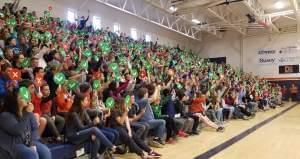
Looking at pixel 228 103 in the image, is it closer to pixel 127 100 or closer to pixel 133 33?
pixel 127 100

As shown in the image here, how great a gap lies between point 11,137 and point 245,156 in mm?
3811

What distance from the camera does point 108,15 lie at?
15.5 m

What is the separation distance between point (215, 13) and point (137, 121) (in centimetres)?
1213

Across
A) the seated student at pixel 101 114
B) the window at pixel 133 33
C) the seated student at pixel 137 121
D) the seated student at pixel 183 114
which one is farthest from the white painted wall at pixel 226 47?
the seated student at pixel 101 114

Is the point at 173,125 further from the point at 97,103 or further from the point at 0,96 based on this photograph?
the point at 0,96

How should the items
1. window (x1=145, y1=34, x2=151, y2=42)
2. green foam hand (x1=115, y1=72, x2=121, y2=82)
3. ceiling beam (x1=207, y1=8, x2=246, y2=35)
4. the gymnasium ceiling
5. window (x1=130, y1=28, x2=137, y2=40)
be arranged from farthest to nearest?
window (x1=145, y1=34, x2=151, y2=42), window (x1=130, y1=28, x2=137, y2=40), ceiling beam (x1=207, y1=8, x2=246, y2=35), the gymnasium ceiling, green foam hand (x1=115, y1=72, x2=121, y2=82)

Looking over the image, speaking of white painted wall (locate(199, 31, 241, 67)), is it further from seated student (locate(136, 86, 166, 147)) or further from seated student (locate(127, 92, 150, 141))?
seated student (locate(127, 92, 150, 141))

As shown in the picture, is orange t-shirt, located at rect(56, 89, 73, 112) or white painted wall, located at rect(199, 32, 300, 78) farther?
white painted wall, located at rect(199, 32, 300, 78)

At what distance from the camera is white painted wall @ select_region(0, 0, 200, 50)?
1220 centimetres

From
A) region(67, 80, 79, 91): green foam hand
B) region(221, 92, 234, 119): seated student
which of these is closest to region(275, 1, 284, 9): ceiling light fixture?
region(221, 92, 234, 119): seated student

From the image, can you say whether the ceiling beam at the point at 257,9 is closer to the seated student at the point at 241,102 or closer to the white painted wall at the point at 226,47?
the seated student at the point at 241,102

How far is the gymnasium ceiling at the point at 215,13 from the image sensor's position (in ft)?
44.7

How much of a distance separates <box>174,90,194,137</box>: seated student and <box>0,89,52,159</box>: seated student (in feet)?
13.4

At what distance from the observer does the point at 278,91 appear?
19141 mm
